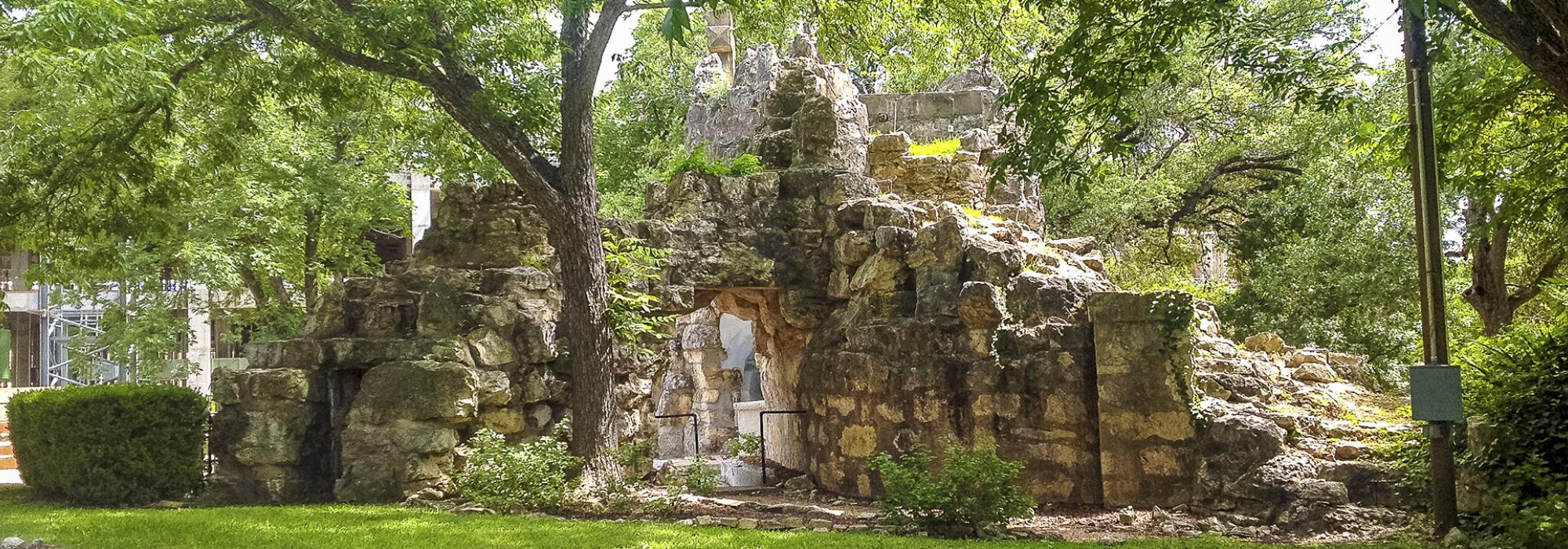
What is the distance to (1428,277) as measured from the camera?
26.7 feet

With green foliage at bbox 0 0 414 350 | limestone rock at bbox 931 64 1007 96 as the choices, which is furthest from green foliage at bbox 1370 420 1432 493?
limestone rock at bbox 931 64 1007 96

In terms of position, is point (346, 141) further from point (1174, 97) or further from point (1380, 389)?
point (1380, 389)

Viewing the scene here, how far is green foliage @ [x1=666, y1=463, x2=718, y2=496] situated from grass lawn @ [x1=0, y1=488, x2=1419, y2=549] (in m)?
3.07

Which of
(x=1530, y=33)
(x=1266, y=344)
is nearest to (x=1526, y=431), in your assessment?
(x=1530, y=33)

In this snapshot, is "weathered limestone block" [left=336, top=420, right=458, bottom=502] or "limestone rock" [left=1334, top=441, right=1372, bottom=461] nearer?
"limestone rock" [left=1334, top=441, right=1372, bottom=461]

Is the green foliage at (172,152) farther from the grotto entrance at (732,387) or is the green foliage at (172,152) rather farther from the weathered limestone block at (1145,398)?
the weathered limestone block at (1145,398)

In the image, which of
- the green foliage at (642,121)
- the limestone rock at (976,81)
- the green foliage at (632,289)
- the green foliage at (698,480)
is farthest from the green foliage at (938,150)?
the green foliage at (642,121)

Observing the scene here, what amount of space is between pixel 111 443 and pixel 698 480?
5.85 m

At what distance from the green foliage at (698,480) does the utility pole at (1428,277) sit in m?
7.24

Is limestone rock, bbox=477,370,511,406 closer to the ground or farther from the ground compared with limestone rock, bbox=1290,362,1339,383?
farther from the ground

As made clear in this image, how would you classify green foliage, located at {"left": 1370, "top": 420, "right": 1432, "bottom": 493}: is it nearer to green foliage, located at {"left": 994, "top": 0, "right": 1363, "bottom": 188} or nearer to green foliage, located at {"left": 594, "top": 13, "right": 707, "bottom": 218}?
green foliage, located at {"left": 994, "top": 0, "right": 1363, "bottom": 188}

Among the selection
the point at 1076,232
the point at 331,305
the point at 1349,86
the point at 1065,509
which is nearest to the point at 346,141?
the point at 331,305

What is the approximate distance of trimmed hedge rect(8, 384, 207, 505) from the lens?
10.7 m

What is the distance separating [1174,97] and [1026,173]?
578 inches
